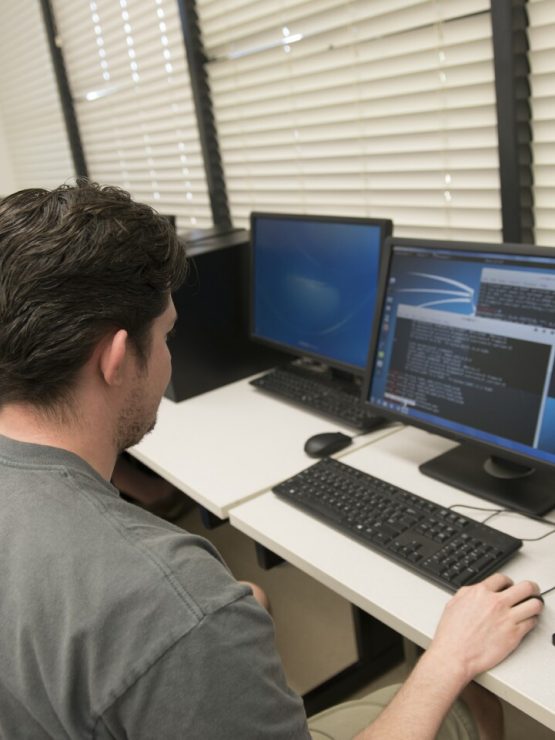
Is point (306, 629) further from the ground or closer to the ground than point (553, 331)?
closer to the ground

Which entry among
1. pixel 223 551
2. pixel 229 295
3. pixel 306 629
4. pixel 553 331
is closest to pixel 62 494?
pixel 553 331

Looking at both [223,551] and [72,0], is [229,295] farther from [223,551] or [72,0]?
[72,0]

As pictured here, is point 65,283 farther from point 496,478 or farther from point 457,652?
point 496,478

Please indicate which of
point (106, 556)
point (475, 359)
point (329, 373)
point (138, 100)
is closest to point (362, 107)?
point (329, 373)

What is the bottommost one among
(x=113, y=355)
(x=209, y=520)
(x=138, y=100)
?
(x=209, y=520)

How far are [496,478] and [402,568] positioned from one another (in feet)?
1.15

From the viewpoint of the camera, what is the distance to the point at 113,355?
901 mm

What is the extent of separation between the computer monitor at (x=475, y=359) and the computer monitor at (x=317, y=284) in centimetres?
20

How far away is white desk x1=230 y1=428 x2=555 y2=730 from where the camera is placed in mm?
1009

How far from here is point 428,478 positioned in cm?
157

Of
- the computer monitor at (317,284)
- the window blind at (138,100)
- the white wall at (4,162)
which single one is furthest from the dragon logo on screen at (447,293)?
the white wall at (4,162)

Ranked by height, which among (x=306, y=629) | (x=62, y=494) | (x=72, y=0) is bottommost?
(x=306, y=629)

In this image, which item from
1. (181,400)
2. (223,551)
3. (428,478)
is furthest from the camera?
(223,551)

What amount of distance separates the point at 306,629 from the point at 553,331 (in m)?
1.40
